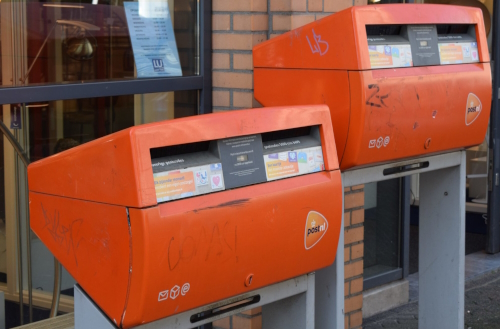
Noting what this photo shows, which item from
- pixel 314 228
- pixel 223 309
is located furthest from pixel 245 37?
pixel 223 309

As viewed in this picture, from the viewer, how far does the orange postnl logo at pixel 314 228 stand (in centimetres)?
196

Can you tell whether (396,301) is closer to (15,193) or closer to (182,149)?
(15,193)

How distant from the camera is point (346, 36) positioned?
2174 millimetres

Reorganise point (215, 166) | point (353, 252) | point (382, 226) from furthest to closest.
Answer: point (382, 226), point (353, 252), point (215, 166)

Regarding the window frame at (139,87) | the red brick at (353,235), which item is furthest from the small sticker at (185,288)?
the red brick at (353,235)

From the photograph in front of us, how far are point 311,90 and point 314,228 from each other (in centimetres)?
57

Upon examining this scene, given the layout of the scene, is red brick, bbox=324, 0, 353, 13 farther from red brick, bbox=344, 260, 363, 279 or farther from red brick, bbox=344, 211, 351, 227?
red brick, bbox=344, 260, 363, 279

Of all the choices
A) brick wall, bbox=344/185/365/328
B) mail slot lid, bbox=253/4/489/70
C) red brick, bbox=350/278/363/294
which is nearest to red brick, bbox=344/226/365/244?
brick wall, bbox=344/185/365/328

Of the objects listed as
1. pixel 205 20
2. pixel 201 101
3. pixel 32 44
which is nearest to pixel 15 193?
pixel 32 44

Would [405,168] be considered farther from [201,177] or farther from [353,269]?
[353,269]

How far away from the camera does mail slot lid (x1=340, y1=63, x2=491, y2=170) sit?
7.11ft

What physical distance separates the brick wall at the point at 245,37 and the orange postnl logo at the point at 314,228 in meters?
1.22

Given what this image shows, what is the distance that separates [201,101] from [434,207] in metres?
1.16

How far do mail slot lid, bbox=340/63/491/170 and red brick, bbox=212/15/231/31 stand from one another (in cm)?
114
